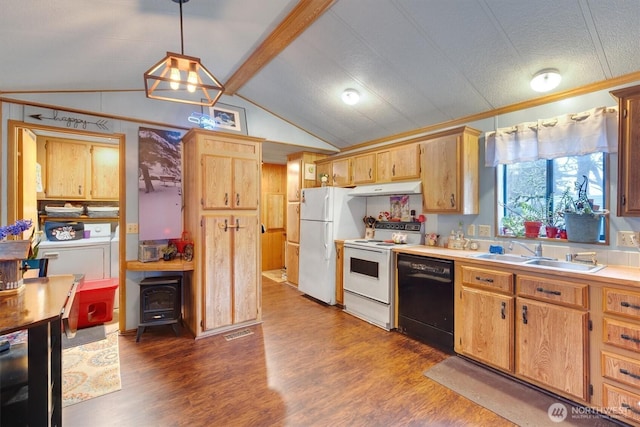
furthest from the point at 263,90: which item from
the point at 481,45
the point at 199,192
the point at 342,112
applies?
the point at 481,45

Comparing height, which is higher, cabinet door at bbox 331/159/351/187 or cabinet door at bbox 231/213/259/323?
cabinet door at bbox 331/159/351/187

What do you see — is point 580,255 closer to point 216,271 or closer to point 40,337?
point 216,271

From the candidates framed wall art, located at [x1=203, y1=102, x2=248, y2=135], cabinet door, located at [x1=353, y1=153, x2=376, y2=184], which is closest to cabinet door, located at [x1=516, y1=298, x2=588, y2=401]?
cabinet door, located at [x1=353, y1=153, x2=376, y2=184]

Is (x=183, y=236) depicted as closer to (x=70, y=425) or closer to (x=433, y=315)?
(x=70, y=425)

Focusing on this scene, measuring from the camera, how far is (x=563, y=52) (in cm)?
217

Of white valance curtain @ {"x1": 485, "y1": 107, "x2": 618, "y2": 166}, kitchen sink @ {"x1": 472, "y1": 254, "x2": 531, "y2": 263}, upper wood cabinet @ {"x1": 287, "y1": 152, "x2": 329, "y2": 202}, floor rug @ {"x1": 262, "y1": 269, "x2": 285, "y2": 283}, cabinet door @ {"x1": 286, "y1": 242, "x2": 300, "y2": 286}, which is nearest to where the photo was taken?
white valance curtain @ {"x1": 485, "y1": 107, "x2": 618, "y2": 166}

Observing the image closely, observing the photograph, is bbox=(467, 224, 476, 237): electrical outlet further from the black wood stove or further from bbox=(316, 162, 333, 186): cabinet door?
the black wood stove

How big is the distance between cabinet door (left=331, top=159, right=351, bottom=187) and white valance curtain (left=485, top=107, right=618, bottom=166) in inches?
72.8

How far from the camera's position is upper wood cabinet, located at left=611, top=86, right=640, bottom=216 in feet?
6.48

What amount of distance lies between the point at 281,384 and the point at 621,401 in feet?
7.34

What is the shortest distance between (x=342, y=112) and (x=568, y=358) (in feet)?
10.5

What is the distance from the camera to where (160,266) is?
3.06 m

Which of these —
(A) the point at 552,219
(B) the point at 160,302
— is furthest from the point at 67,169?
(A) the point at 552,219

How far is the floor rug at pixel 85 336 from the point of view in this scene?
2979 mm
